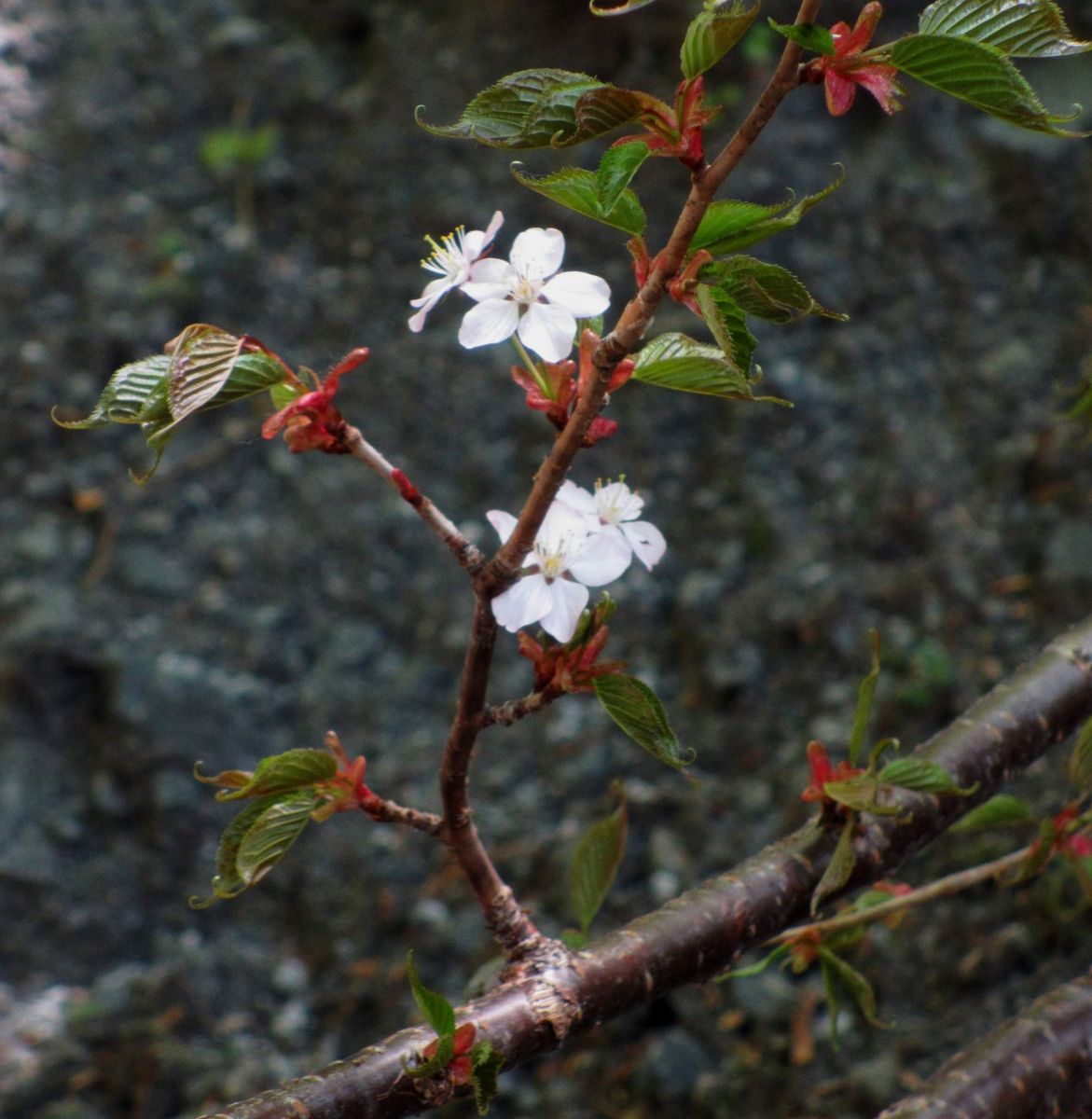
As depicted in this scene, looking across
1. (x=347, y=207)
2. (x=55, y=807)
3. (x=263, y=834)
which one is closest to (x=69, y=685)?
(x=55, y=807)

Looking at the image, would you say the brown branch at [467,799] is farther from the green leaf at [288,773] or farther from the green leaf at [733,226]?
the green leaf at [733,226]

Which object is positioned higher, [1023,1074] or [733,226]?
[733,226]

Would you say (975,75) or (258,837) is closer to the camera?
(975,75)

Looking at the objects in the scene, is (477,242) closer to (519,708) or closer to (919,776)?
(519,708)

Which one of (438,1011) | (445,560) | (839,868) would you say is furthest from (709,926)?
(445,560)

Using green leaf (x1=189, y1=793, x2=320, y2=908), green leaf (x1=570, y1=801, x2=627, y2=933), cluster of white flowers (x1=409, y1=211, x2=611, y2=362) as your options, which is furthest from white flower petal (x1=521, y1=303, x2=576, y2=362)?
green leaf (x1=570, y1=801, x2=627, y2=933)

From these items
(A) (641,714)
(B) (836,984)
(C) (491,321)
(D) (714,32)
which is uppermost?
(D) (714,32)
